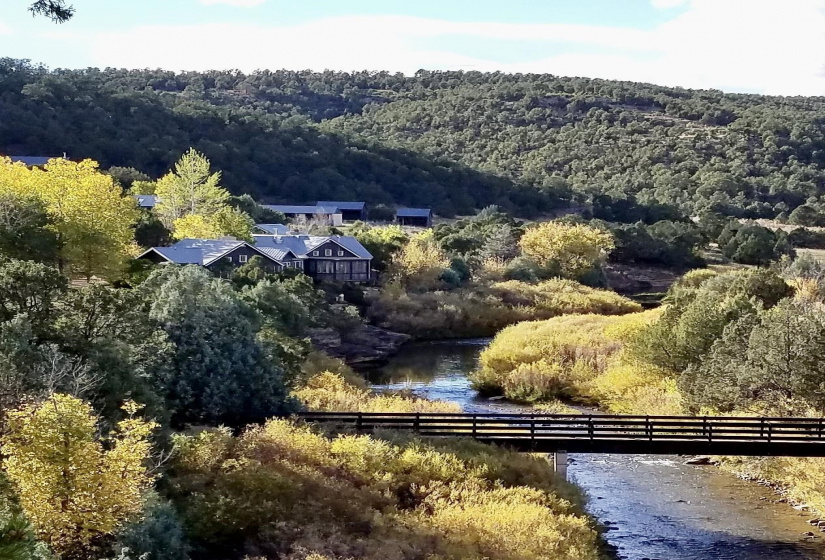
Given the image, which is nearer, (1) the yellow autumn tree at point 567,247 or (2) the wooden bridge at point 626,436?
(2) the wooden bridge at point 626,436

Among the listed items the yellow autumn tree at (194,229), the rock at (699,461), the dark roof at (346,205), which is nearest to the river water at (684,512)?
the rock at (699,461)

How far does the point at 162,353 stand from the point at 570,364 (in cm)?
2191

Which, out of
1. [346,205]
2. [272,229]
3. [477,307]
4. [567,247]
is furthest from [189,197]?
[346,205]

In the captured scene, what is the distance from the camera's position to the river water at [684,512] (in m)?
21.5

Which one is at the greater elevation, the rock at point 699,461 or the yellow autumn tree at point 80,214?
the yellow autumn tree at point 80,214

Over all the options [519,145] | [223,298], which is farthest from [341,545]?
[519,145]

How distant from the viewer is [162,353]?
2403 centimetres

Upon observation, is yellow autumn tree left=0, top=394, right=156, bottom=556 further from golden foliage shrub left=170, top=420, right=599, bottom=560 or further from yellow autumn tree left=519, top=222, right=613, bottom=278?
yellow autumn tree left=519, top=222, right=613, bottom=278

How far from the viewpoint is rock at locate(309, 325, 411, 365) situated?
162 feet

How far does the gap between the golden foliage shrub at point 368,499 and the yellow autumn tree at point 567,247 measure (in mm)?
48142

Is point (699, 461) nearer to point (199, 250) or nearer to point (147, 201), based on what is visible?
point (199, 250)

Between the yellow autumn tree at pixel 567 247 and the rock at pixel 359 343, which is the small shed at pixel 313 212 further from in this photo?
the rock at pixel 359 343

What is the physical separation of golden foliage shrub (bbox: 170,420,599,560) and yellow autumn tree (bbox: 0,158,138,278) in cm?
2360

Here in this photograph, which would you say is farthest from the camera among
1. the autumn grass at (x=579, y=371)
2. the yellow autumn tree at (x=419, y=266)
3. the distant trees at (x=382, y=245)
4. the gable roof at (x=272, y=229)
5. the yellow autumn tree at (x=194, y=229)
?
the gable roof at (x=272, y=229)
